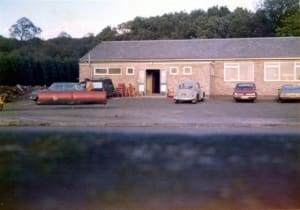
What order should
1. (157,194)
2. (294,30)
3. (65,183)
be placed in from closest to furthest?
(157,194) < (65,183) < (294,30)

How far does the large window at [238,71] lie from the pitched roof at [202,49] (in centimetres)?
66

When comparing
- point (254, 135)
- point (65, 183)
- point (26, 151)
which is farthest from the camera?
point (254, 135)

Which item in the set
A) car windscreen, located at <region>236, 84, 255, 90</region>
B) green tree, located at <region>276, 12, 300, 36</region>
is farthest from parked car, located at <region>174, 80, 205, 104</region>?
green tree, located at <region>276, 12, 300, 36</region>

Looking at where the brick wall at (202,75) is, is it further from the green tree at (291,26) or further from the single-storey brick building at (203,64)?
the green tree at (291,26)

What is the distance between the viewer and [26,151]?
11711 mm

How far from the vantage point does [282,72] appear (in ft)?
135

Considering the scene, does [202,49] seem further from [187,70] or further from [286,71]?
[286,71]

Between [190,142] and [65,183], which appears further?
[190,142]

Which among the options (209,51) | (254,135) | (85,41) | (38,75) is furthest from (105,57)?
(254,135)

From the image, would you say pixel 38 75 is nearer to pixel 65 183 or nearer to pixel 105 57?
pixel 105 57

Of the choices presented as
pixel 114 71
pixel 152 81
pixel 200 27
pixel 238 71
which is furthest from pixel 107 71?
pixel 200 27

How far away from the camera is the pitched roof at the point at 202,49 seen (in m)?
42.0

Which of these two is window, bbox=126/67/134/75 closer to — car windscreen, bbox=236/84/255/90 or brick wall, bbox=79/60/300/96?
brick wall, bbox=79/60/300/96

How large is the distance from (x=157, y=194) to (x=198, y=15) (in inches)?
2043
